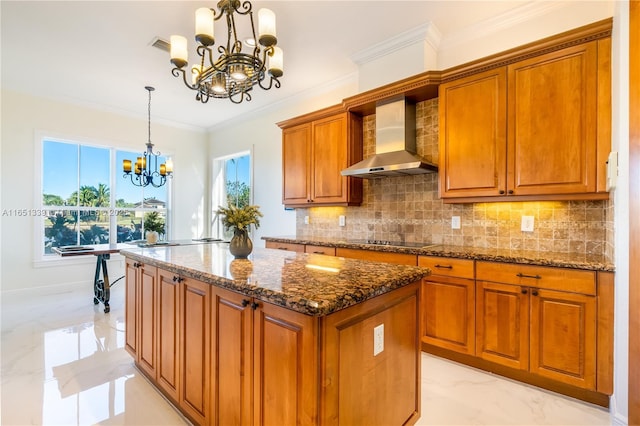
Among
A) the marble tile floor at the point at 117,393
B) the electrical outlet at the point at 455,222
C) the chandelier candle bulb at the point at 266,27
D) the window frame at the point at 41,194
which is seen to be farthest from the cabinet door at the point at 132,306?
the window frame at the point at 41,194

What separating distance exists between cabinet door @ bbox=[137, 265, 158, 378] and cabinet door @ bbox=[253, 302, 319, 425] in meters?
1.14

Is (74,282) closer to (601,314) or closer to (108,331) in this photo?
(108,331)

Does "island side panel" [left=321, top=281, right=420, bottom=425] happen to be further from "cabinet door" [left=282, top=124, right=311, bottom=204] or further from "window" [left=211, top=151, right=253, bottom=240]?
"window" [left=211, top=151, right=253, bottom=240]

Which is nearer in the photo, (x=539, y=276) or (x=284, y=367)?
(x=284, y=367)

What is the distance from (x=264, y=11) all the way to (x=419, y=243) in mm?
2389

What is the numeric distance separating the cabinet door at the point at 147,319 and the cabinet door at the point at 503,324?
235 centimetres

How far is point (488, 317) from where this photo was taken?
228 cm

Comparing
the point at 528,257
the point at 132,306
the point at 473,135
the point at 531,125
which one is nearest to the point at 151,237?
the point at 132,306

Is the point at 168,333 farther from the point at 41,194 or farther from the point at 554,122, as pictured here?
the point at 41,194

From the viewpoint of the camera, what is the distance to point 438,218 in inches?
120


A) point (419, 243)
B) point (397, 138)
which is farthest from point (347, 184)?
point (419, 243)

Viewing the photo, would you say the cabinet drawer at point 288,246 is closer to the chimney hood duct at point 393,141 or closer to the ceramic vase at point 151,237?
the chimney hood duct at point 393,141

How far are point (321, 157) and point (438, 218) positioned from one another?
158 cm

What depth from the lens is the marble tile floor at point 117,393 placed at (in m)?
1.86
